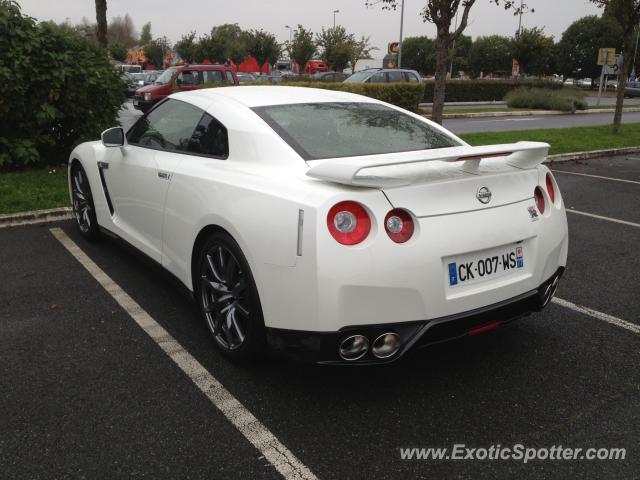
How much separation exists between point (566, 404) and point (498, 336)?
2.64 ft

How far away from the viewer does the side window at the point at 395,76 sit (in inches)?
922

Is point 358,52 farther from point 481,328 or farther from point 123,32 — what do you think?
point 123,32

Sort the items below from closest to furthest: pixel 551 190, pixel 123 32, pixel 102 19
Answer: pixel 551 190 < pixel 102 19 < pixel 123 32

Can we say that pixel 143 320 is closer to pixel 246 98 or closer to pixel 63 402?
pixel 63 402

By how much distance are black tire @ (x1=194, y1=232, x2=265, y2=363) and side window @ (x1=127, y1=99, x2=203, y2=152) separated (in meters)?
0.90

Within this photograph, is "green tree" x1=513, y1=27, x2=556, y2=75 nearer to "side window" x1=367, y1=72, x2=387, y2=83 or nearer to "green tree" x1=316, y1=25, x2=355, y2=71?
"green tree" x1=316, y1=25, x2=355, y2=71

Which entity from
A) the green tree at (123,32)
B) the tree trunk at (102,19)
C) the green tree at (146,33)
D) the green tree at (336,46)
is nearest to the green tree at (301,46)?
the green tree at (336,46)

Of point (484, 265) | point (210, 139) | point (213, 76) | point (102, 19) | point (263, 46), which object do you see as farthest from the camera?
point (263, 46)

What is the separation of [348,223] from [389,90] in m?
20.1

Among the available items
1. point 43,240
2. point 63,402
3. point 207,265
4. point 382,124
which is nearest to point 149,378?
point 63,402

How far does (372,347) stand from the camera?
8.77 ft

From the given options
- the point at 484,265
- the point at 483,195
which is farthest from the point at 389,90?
the point at 484,265

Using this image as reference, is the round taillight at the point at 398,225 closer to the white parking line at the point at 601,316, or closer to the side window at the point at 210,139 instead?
the side window at the point at 210,139

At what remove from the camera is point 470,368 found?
3.31 metres
